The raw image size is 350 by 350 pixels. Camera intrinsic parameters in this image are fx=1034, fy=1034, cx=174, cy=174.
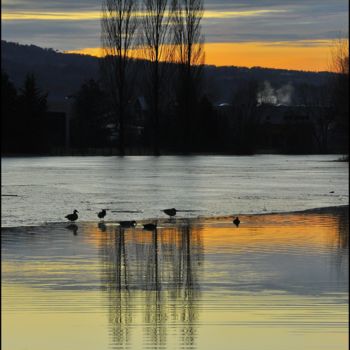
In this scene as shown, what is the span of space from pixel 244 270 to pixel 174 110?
213 feet

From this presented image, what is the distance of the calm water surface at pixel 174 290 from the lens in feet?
23.5

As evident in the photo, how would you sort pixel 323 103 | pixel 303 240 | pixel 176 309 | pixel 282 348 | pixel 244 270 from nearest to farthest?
1. pixel 282 348
2. pixel 176 309
3. pixel 244 270
4. pixel 303 240
5. pixel 323 103

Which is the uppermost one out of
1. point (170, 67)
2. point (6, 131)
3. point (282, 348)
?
point (170, 67)

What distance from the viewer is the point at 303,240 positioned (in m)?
14.0

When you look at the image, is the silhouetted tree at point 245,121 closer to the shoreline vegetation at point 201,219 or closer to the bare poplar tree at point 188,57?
the bare poplar tree at point 188,57

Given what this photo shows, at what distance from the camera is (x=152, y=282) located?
9.79 m

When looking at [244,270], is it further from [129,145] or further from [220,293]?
[129,145]

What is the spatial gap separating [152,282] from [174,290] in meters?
0.55

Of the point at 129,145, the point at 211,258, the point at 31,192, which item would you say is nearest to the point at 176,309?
the point at 211,258

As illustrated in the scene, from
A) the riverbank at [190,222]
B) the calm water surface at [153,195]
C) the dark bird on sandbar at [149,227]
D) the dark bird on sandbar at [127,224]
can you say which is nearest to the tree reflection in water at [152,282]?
the dark bird on sandbar at [149,227]

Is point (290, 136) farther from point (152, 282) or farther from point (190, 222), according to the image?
point (152, 282)

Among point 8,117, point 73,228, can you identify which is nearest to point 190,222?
point 73,228

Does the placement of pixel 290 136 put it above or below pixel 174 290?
above

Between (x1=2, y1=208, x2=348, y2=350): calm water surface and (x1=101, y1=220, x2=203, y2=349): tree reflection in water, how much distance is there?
1 centimetres
